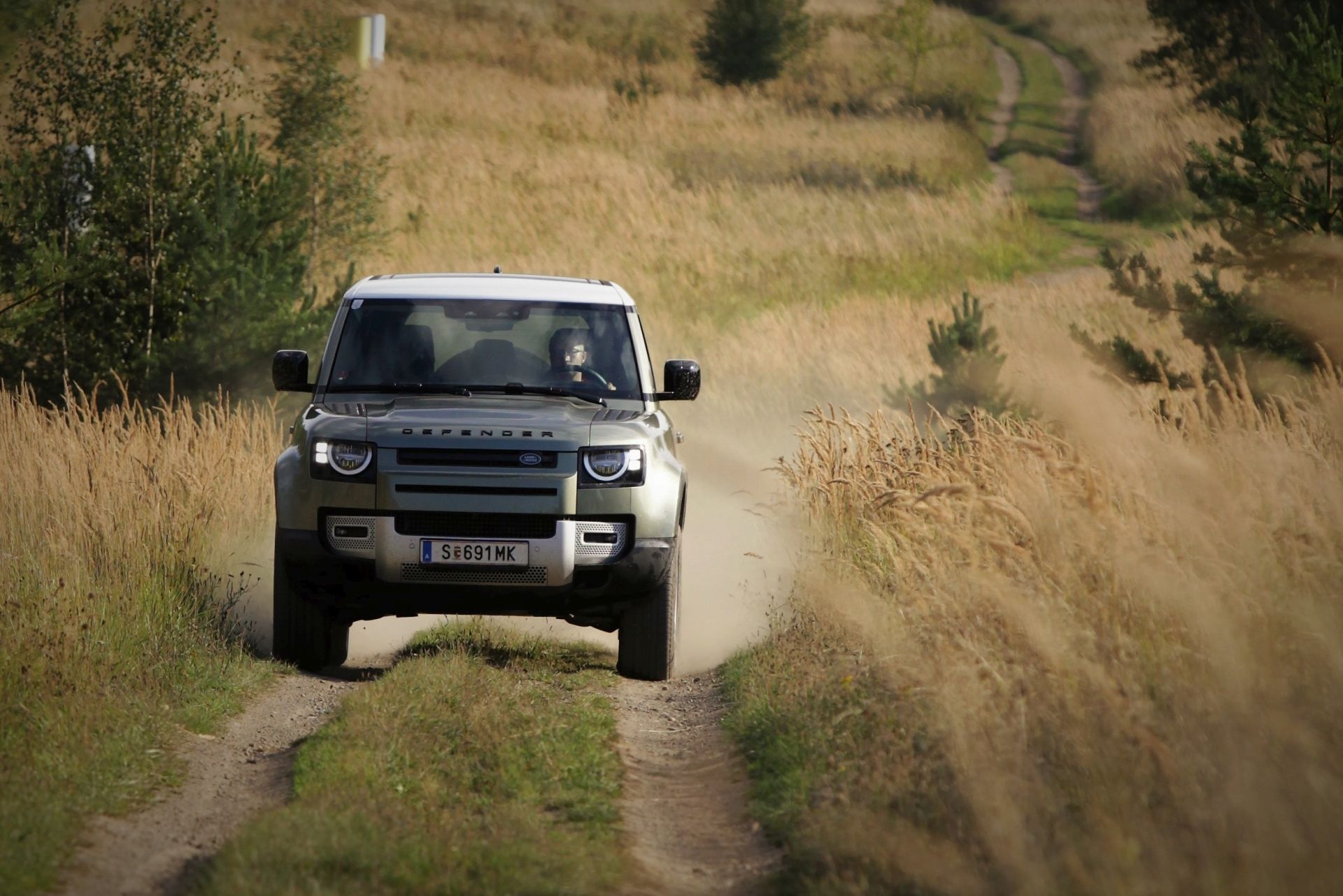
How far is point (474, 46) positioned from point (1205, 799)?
54027 mm

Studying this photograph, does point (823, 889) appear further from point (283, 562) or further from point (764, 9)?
point (764, 9)

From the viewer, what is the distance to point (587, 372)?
352 inches

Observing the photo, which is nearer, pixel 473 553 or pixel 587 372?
pixel 473 553

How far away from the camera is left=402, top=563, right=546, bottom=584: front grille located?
761cm

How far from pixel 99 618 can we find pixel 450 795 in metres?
→ 2.57

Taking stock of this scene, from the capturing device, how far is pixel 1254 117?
41.1 ft

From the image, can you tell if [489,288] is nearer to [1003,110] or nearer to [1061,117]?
[1061,117]

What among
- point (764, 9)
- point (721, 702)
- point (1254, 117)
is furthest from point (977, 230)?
point (721, 702)

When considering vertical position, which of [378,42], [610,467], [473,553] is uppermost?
[378,42]

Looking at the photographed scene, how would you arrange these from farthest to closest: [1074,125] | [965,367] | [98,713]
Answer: [1074,125]
[965,367]
[98,713]

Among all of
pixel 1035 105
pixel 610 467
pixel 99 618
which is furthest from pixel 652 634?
pixel 1035 105

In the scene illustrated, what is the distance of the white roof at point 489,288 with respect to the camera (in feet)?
29.6

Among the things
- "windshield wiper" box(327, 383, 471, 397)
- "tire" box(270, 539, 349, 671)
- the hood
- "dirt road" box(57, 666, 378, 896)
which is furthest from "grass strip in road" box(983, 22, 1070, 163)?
"dirt road" box(57, 666, 378, 896)

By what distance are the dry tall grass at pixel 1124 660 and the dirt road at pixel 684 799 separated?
1.30ft
